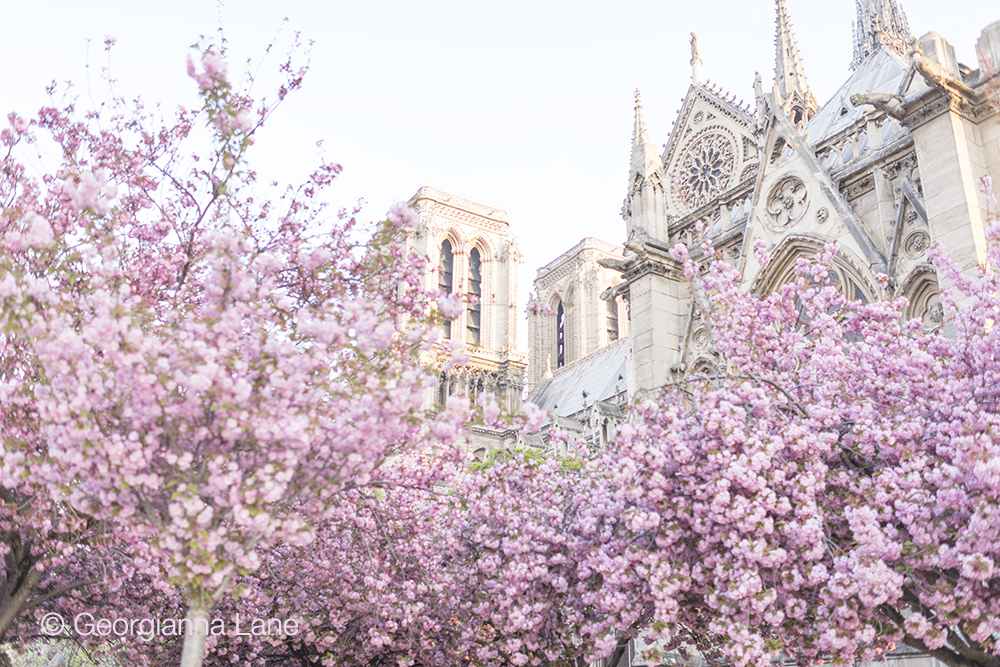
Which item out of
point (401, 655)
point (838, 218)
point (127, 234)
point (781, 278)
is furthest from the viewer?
point (781, 278)

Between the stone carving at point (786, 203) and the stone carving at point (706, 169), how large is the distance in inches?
812

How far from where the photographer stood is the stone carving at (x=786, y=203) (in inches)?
648

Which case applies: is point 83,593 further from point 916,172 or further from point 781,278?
point 916,172

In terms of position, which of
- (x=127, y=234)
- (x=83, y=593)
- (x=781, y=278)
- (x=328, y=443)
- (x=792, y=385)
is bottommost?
(x=83, y=593)

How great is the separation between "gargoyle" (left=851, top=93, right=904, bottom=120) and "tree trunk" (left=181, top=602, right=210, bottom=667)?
1211cm

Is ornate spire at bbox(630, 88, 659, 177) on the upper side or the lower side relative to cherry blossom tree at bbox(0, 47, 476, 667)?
upper

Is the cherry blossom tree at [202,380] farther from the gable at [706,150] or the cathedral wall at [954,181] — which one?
the gable at [706,150]

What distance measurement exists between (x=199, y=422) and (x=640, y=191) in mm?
14461

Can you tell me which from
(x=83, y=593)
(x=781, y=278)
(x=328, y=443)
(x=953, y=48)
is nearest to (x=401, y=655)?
(x=83, y=593)

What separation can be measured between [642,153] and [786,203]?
13.8ft

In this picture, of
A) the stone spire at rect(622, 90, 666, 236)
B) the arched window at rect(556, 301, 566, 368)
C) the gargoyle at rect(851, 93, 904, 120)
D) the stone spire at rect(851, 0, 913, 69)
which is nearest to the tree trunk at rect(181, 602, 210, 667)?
the gargoyle at rect(851, 93, 904, 120)

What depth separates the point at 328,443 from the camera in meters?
7.29

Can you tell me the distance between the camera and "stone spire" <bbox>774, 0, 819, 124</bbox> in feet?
113

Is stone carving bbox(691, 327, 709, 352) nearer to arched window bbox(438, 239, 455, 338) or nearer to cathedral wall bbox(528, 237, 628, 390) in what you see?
arched window bbox(438, 239, 455, 338)
